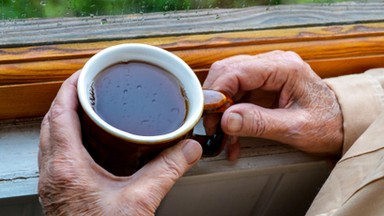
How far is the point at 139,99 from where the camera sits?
2.15 ft

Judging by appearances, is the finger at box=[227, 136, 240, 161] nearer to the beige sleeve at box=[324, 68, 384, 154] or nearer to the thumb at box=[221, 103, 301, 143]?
the thumb at box=[221, 103, 301, 143]

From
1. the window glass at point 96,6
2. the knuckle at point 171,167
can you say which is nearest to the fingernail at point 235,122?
the knuckle at point 171,167

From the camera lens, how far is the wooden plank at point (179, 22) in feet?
2.67

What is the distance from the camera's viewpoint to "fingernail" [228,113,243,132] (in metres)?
0.75

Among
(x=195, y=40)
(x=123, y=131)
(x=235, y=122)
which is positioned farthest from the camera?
(x=195, y=40)

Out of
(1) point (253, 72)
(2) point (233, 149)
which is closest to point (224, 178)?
(2) point (233, 149)

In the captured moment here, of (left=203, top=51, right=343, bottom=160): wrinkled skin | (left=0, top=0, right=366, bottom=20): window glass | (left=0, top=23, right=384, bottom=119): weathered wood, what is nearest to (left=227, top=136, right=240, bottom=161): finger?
(left=203, top=51, right=343, bottom=160): wrinkled skin

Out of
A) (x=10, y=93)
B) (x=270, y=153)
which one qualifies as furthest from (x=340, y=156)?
(x=10, y=93)

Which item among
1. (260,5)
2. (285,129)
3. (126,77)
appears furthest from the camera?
(260,5)

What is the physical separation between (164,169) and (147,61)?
0.13 metres

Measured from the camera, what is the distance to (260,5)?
0.95 metres

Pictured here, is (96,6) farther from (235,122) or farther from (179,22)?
(235,122)

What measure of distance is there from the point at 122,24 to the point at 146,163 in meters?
0.27

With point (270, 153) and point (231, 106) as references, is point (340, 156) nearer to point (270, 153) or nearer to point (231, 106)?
point (270, 153)
